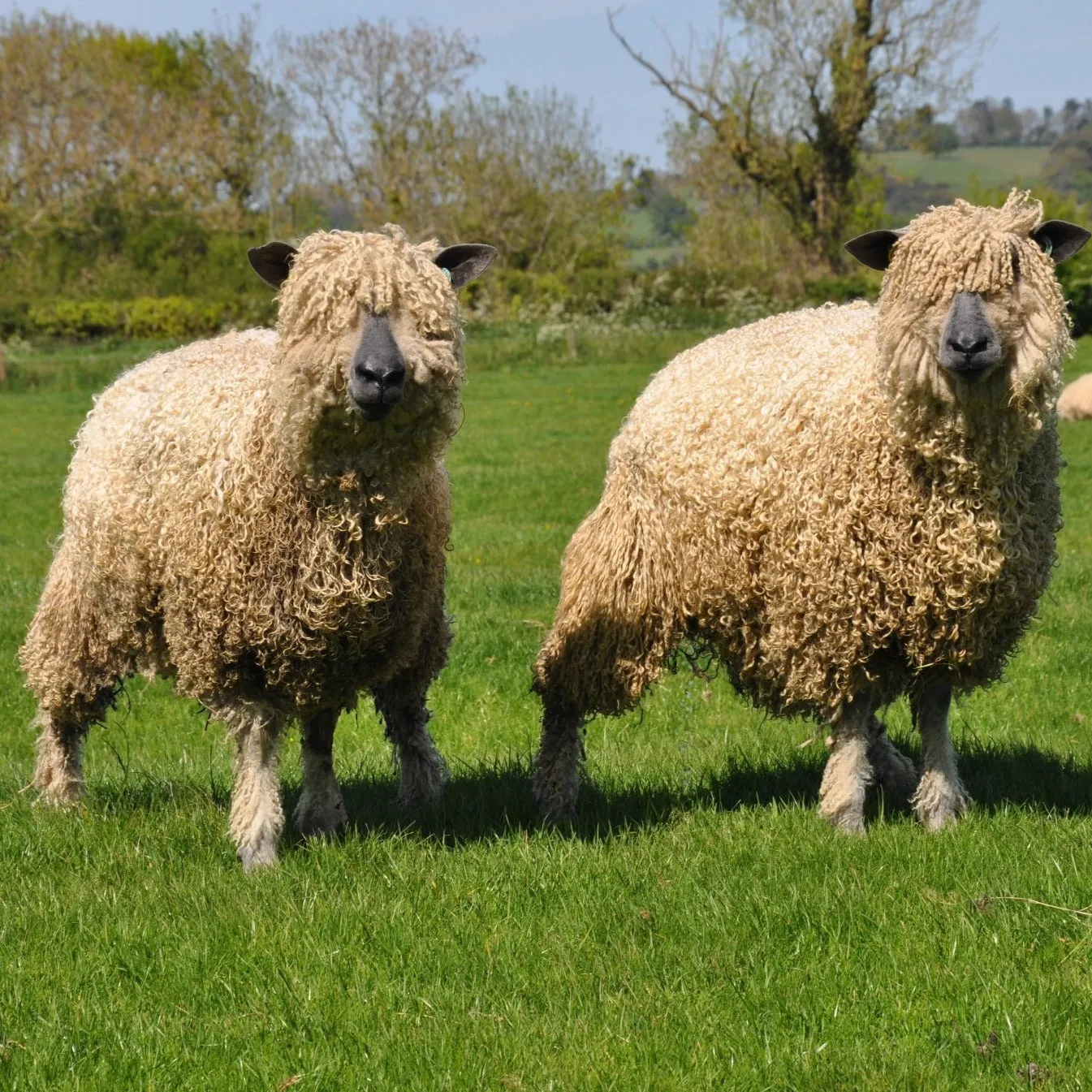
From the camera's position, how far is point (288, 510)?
4.94 m

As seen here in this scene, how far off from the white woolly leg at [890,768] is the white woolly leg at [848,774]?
0.77m

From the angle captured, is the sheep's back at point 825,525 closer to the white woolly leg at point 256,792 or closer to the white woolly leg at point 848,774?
the white woolly leg at point 848,774

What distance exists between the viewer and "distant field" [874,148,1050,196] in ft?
381

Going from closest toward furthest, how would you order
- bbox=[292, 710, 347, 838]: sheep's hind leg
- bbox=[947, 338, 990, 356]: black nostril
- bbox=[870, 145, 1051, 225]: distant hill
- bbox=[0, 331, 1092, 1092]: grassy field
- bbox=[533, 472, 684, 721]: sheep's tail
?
1. bbox=[0, 331, 1092, 1092]: grassy field
2. bbox=[947, 338, 990, 356]: black nostril
3. bbox=[292, 710, 347, 838]: sheep's hind leg
4. bbox=[533, 472, 684, 721]: sheep's tail
5. bbox=[870, 145, 1051, 225]: distant hill

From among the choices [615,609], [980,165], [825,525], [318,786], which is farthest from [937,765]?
[980,165]

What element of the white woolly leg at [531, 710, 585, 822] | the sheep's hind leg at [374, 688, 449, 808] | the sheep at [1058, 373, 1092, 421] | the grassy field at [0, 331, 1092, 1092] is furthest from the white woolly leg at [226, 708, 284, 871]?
the sheep at [1058, 373, 1092, 421]

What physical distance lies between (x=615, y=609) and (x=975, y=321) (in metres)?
1.91

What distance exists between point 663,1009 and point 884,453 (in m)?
2.20

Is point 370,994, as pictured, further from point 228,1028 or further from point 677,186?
point 677,186

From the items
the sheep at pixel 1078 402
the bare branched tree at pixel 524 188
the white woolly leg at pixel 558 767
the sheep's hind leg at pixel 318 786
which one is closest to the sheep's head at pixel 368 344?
the sheep's hind leg at pixel 318 786

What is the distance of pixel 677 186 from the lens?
160 feet

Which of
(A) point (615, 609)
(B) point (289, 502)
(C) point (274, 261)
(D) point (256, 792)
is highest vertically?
(C) point (274, 261)

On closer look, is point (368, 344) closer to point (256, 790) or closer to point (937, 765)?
point (256, 790)

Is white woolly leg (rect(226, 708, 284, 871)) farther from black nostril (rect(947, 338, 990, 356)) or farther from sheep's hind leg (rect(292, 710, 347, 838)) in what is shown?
black nostril (rect(947, 338, 990, 356))
